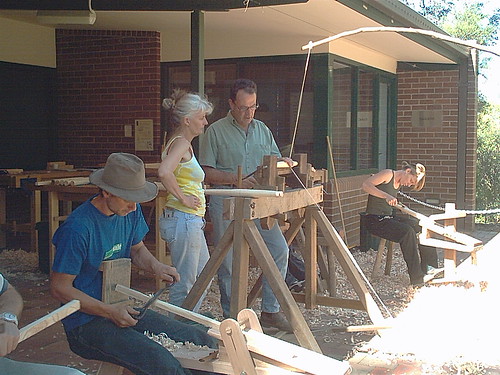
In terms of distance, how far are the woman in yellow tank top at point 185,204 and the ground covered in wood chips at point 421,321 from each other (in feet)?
2.89

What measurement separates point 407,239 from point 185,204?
3889 mm

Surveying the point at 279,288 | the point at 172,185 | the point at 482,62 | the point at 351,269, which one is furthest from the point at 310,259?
the point at 482,62

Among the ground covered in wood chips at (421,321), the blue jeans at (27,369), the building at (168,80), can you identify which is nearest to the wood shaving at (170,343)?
the blue jeans at (27,369)

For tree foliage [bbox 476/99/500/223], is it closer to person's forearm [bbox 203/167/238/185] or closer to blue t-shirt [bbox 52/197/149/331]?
person's forearm [bbox 203/167/238/185]

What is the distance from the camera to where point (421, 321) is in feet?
17.9

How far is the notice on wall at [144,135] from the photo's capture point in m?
9.33

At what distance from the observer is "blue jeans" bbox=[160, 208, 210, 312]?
4.49m

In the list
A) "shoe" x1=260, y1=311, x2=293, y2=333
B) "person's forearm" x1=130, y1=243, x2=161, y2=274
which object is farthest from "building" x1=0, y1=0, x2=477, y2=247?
"person's forearm" x1=130, y1=243, x2=161, y2=274

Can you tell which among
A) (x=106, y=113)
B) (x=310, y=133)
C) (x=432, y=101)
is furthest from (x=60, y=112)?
(x=432, y=101)

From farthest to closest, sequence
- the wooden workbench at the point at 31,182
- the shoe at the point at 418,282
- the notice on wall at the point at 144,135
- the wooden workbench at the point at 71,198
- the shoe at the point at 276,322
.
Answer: the notice on wall at the point at 144,135
the wooden workbench at the point at 31,182
the shoe at the point at 418,282
the wooden workbench at the point at 71,198
the shoe at the point at 276,322

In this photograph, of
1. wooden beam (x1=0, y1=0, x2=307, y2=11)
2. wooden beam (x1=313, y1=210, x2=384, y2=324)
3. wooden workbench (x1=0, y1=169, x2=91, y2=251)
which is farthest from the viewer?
wooden workbench (x1=0, y1=169, x2=91, y2=251)

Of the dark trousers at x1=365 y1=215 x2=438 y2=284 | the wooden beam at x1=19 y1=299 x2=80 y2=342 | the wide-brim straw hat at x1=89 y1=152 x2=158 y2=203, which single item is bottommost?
the dark trousers at x1=365 y1=215 x2=438 y2=284

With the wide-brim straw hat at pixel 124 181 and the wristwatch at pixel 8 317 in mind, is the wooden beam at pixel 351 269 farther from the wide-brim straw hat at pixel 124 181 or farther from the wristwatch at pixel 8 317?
the wristwatch at pixel 8 317

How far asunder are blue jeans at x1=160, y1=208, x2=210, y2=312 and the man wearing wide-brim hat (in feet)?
3.37
